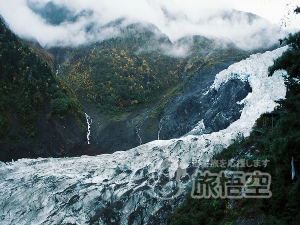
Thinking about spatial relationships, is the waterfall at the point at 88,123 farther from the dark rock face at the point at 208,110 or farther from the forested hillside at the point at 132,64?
the dark rock face at the point at 208,110

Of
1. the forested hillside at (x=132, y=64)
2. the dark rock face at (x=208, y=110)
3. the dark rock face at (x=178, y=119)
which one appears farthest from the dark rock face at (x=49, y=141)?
the dark rock face at (x=208, y=110)

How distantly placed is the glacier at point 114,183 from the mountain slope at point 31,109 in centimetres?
751

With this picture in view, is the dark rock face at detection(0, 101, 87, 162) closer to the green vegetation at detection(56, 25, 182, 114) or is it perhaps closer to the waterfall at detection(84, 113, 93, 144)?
the waterfall at detection(84, 113, 93, 144)

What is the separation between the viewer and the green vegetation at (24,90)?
52.6 m

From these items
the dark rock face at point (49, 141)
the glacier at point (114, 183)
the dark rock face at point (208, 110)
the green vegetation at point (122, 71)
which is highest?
the green vegetation at point (122, 71)

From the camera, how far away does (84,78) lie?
90.1 m

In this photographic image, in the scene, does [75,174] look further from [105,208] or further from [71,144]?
[71,144]

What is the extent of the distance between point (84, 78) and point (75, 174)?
191 feet

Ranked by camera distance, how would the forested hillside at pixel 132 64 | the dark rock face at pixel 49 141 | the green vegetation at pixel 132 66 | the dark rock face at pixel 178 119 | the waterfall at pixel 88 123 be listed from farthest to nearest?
1. the forested hillside at pixel 132 64
2. the green vegetation at pixel 132 66
3. the waterfall at pixel 88 123
4. the dark rock face at pixel 178 119
5. the dark rock face at pixel 49 141

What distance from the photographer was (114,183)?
33594 millimetres

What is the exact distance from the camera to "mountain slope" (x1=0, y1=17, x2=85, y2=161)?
4984 cm

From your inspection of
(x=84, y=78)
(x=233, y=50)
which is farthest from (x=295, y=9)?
(x=233, y=50)

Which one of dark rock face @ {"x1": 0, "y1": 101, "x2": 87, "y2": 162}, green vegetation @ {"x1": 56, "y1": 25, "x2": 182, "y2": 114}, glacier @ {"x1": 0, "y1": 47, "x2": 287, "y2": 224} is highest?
green vegetation @ {"x1": 56, "y1": 25, "x2": 182, "y2": 114}

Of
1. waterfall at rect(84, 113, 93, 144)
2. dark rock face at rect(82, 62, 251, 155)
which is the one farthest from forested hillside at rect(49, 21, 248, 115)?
dark rock face at rect(82, 62, 251, 155)
